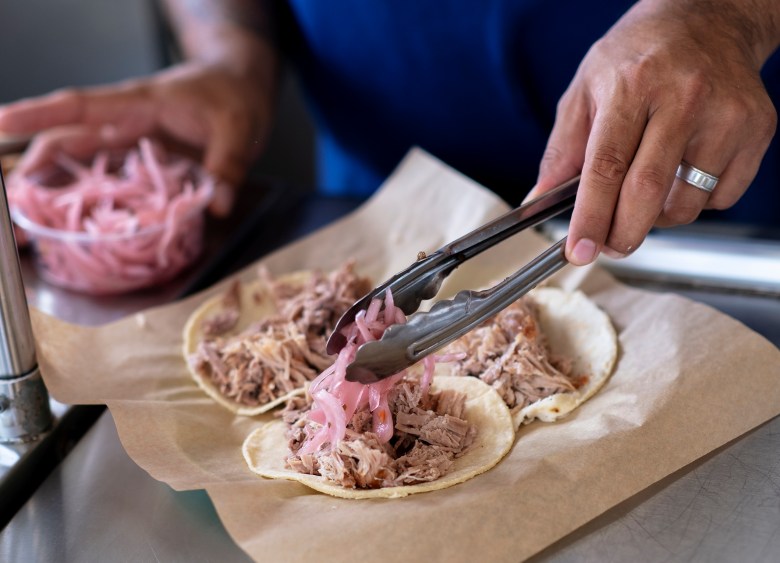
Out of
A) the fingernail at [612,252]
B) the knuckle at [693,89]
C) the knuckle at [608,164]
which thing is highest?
the knuckle at [693,89]

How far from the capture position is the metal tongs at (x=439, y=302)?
1578 mm

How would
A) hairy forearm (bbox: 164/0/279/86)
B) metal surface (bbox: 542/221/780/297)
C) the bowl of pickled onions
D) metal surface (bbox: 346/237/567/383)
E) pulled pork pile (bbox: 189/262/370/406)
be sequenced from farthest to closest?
hairy forearm (bbox: 164/0/279/86)
the bowl of pickled onions
metal surface (bbox: 542/221/780/297)
pulled pork pile (bbox: 189/262/370/406)
metal surface (bbox: 346/237/567/383)

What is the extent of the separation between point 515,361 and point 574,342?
10.5 inches

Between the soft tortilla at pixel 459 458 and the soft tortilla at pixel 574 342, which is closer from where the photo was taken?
the soft tortilla at pixel 459 458

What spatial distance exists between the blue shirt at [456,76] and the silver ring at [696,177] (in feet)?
3.07

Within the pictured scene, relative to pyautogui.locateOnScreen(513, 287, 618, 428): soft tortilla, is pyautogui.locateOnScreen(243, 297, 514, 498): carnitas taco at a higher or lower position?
higher

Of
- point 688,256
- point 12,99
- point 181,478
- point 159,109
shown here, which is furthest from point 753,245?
point 12,99

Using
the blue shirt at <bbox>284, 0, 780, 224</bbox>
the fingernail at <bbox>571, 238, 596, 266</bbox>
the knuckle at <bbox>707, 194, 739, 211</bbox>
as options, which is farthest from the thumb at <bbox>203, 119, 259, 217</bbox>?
the knuckle at <bbox>707, 194, 739, 211</bbox>

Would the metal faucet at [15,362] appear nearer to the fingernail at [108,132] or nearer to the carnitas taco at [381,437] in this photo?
the carnitas taco at [381,437]

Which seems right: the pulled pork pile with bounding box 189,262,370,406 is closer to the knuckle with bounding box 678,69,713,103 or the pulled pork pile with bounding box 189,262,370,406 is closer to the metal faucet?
the metal faucet

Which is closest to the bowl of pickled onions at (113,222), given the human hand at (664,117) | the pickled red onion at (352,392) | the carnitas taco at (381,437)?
the carnitas taco at (381,437)

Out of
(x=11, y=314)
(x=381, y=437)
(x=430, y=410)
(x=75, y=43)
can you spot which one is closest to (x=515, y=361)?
(x=430, y=410)

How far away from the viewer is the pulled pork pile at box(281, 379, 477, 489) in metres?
1.59

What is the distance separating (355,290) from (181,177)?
3.12 ft
